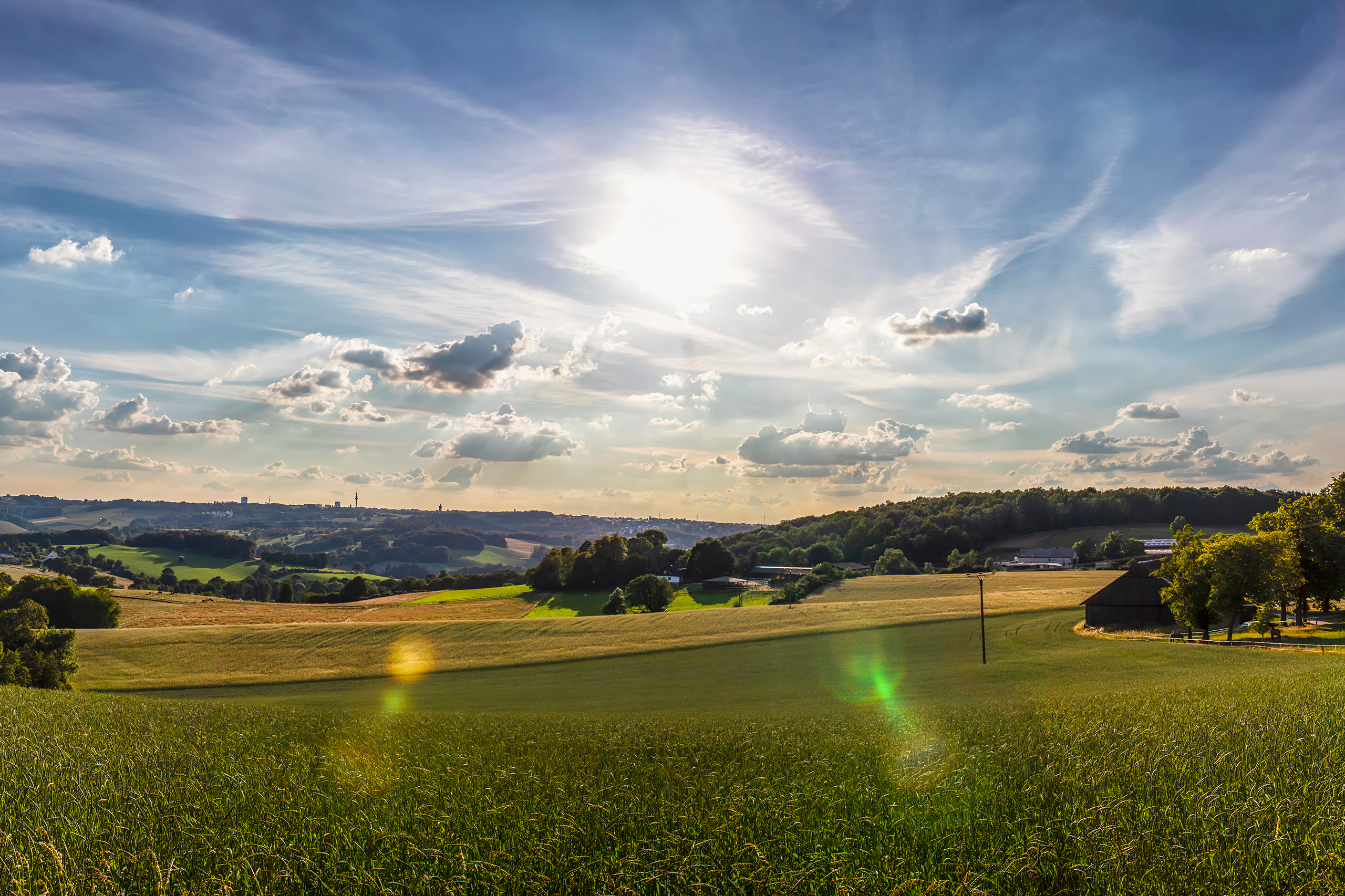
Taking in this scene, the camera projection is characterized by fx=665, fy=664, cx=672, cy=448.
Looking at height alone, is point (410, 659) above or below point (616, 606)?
above

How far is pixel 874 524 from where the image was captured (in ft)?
527

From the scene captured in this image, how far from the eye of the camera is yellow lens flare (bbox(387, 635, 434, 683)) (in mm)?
50906

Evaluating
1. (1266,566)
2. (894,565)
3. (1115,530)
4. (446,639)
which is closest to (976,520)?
(1115,530)

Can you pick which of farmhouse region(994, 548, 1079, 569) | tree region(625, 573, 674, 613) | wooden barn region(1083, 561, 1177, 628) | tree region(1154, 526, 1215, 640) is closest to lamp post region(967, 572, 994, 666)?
wooden barn region(1083, 561, 1177, 628)

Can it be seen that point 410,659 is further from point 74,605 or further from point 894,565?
point 894,565

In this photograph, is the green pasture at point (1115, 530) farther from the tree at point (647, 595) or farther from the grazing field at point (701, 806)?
the grazing field at point (701, 806)

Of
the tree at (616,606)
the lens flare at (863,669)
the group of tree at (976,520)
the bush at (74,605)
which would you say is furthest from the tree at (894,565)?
the bush at (74,605)

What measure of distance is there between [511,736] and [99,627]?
3488 inches

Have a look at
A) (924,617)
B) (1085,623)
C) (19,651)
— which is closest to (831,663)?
(924,617)

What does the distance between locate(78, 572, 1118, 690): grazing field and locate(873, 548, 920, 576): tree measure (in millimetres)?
46902

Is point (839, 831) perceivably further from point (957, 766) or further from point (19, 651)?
point (19, 651)

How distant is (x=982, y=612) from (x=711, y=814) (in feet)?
164

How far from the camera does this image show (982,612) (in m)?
48.8

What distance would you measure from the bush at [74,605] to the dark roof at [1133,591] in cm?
10629
